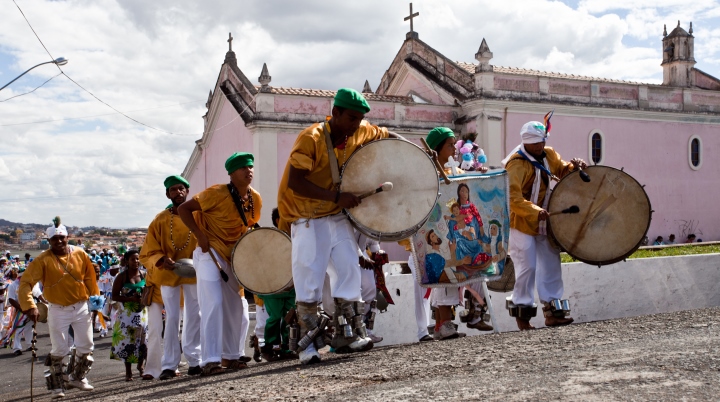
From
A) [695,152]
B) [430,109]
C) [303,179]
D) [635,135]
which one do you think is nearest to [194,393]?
[303,179]

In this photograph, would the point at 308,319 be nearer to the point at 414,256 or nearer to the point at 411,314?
the point at 414,256

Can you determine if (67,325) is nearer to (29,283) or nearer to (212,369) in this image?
(29,283)

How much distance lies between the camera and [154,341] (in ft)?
30.3

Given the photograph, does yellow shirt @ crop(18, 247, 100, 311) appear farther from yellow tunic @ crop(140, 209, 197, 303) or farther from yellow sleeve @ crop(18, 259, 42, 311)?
yellow tunic @ crop(140, 209, 197, 303)

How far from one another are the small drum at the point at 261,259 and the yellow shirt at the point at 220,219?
0.23m

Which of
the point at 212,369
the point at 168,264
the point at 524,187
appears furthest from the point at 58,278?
the point at 524,187

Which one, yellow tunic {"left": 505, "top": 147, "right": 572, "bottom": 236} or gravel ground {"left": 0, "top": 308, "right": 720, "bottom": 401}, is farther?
yellow tunic {"left": 505, "top": 147, "right": 572, "bottom": 236}

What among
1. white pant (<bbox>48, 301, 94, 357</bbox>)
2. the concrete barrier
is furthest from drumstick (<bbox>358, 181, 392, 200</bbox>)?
white pant (<bbox>48, 301, 94, 357</bbox>)

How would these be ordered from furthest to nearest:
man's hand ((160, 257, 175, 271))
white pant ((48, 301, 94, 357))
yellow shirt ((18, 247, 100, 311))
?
white pant ((48, 301, 94, 357)) < yellow shirt ((18, 247, 100, 311)) < man's hand ((160, 257, 175, 271))

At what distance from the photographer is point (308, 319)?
602 centimetres

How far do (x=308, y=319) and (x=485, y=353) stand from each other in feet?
4.63

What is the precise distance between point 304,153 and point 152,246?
10.0ft

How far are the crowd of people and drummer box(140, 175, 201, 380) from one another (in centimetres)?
1

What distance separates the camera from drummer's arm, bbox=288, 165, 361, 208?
5.82 m
